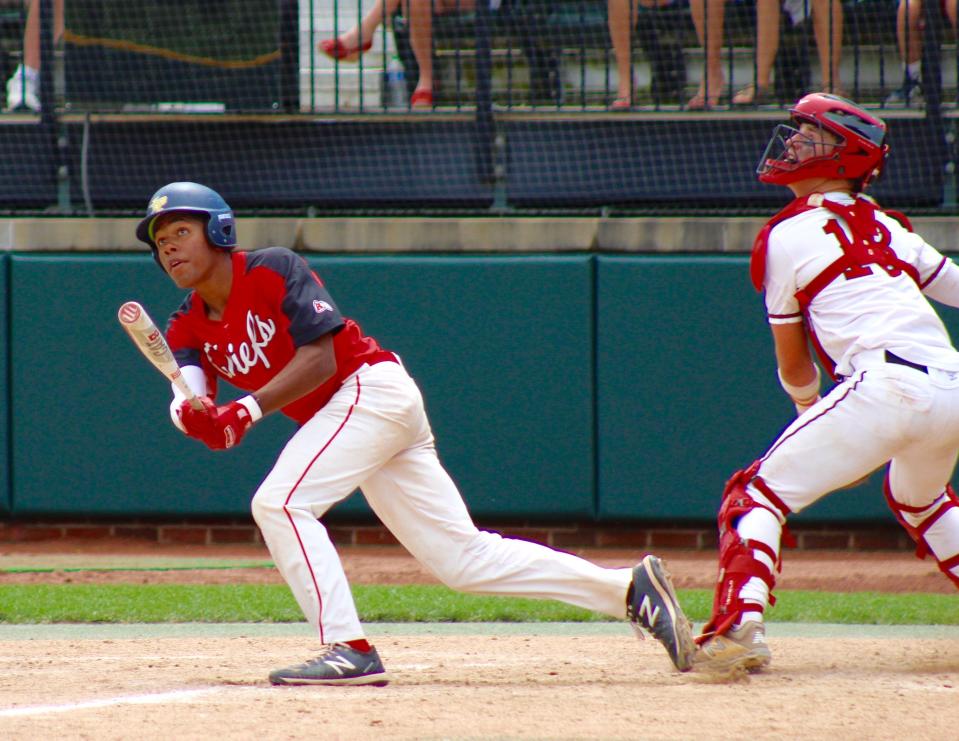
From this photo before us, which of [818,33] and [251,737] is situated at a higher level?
[818,33]

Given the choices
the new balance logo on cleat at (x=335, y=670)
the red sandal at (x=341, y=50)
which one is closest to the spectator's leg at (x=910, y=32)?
the red sandal at (x=341, y=50)

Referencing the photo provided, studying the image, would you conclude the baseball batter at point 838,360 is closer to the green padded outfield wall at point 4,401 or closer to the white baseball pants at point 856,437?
the white baseball pants at point 856,437

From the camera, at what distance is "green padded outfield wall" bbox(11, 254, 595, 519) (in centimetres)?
833

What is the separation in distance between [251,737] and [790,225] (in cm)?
240

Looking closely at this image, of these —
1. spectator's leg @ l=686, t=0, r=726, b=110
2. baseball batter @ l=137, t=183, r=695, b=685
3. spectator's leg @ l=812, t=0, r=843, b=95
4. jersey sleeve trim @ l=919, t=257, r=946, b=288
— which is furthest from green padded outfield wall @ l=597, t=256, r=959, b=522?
baseball batter @ l=137, t=183, r=695, b=685

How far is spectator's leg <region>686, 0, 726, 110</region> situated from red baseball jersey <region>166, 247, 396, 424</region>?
→ 503 cm

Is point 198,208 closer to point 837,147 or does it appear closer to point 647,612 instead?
point 647,612

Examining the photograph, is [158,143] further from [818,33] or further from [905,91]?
[905,91]

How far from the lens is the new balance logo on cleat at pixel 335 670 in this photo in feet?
13.5

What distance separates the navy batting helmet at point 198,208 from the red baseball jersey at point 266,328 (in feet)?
0.25

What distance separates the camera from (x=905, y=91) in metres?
8.78

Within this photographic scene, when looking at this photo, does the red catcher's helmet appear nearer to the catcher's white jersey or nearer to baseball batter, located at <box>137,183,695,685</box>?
the catcher's white jersey

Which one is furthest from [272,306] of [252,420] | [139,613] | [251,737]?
[139,613]

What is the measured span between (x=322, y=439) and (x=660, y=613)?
4.03ft
